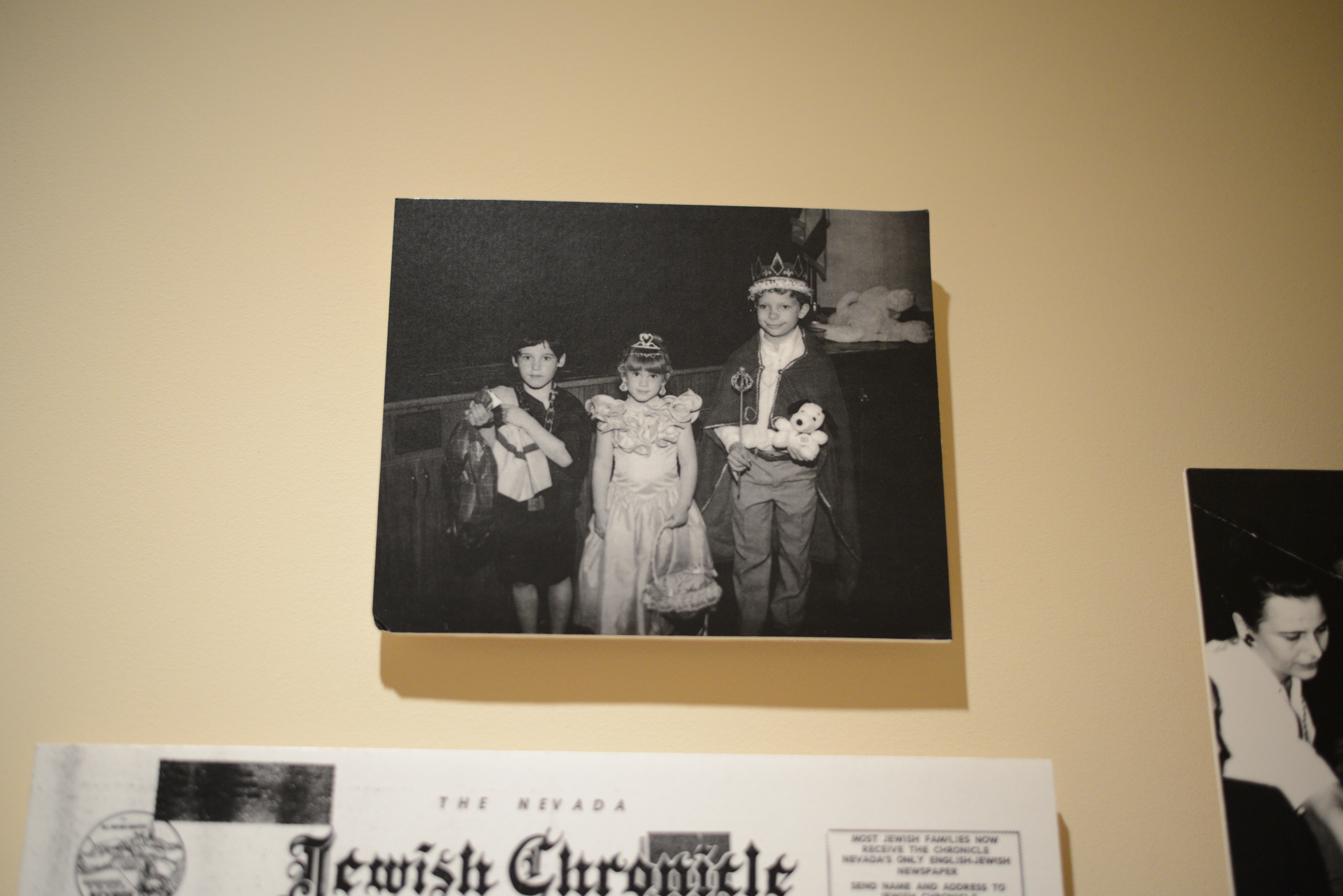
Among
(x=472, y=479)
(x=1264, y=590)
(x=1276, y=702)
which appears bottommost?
(x=1276, y=702)

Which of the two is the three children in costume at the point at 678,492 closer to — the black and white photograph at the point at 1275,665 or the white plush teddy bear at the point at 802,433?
the white plush teddy bear at the point at 802,433

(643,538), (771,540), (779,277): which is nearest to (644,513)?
(643,538)

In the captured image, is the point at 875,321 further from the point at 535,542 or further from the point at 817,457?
the point at 535,542

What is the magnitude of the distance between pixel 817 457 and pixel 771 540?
101mm

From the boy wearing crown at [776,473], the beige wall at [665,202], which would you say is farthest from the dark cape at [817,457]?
the beige wall at [665,202]

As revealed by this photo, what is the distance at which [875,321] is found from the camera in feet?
2.89

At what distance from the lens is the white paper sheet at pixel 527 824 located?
0.79 m

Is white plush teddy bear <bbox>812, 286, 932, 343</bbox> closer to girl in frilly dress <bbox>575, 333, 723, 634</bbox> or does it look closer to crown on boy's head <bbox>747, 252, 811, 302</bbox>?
crown on boy's head <bbox>747, 252, 811, 302</bbox>

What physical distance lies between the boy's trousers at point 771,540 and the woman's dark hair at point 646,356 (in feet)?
0.47

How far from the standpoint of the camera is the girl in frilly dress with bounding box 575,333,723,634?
0.83m

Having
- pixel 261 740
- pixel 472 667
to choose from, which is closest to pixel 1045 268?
pixel 472 667

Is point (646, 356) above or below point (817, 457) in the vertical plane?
above

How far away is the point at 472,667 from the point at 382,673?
94 mm

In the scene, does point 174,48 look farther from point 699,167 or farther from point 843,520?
point 843,520
